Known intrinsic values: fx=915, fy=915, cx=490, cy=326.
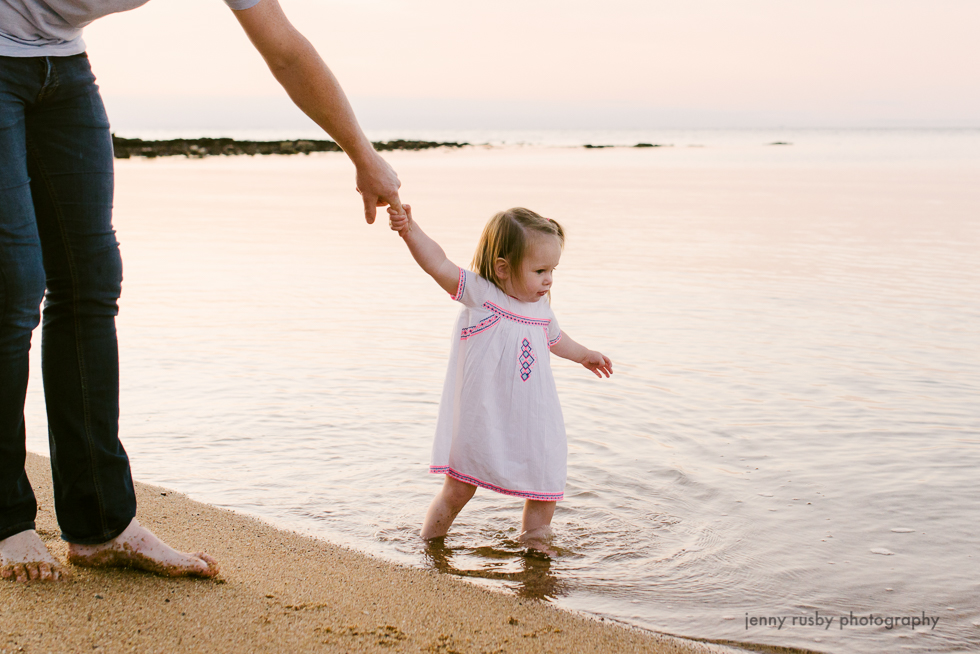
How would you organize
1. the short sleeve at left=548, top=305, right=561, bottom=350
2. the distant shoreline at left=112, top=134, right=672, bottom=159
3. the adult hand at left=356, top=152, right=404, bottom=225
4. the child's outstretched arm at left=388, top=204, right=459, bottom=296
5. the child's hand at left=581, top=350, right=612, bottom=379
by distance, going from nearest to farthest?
the adult hand at left=356, top=152, right=404, bottom=225 < the child's outstretched arm at left=388, top=204, right=459, bottom=296 < the short sleeve at left=548, top=305, right=561, bottom=350 < the child's hand at left=581, top=350, right=612, bottom=379 < the distant shoreline at left=112, top=134, right=672, bottom=159

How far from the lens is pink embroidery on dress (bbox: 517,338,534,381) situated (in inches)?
136

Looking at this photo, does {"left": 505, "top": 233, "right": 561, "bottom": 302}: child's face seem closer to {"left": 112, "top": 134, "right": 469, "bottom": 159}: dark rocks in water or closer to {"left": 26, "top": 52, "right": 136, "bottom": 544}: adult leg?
{"left": 26, "top": 52, "right": 136, "bottom": 544}: adult leg

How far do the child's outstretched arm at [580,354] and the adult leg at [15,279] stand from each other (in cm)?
205

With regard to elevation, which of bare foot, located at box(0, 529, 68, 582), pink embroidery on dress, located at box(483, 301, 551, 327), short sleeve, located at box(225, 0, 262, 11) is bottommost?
bare foot, located at box(0, 529, 68, 582)

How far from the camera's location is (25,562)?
237cm

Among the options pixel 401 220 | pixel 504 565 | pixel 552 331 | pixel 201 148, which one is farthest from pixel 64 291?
pixel 201 148

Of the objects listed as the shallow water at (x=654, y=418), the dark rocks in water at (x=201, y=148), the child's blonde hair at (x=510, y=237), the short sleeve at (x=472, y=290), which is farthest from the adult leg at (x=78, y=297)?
the dark rocks in water at (x=201, y=148)

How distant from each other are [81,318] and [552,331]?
72.8 inches

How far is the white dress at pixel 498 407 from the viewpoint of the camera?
11.2 ft

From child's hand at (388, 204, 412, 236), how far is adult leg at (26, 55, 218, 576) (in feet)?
3.05

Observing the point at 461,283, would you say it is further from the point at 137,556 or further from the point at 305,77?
the point at 137,556

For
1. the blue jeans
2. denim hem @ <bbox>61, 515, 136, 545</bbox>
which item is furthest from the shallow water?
the blue jeans

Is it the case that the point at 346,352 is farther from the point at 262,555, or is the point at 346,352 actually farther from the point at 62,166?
the point at 62,166

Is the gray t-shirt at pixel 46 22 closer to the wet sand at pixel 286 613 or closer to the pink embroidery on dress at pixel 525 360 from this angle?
the wet sand at pixel 286 613
